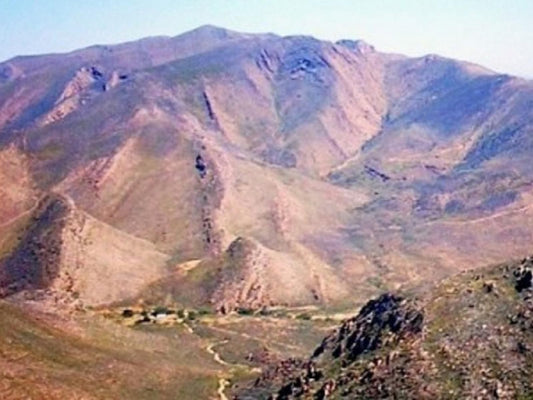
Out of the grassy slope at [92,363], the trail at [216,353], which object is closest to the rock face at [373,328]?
the grassy slope at [92,363]

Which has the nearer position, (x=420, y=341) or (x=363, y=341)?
(x=420, y=341)

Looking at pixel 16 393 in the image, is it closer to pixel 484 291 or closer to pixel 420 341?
pixel 420 341

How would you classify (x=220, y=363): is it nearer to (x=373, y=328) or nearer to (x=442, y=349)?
(x=373, y=328)

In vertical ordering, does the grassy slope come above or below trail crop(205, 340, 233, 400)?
above

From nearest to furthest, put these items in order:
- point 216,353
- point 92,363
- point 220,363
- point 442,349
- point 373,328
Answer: point 442,349
point 373,328
point 92,363
point 220,363
point 216,353

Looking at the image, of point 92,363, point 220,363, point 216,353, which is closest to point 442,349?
point 92,363

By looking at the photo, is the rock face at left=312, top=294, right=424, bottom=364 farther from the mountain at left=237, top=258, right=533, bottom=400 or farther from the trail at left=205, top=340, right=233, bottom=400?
the trail at left=205, top=340, right=233, bottom=400

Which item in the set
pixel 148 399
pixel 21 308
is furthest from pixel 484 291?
pixel 21 308

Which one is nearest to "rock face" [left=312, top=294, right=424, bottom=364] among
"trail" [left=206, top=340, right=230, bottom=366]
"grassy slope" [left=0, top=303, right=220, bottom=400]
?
"grassy slope" [left=0, top=303, right=220, bottom=400]

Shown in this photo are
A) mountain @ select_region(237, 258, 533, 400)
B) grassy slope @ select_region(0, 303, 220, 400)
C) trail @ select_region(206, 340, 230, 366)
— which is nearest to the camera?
mountain @ select_region(237, 258, 533, 400)
